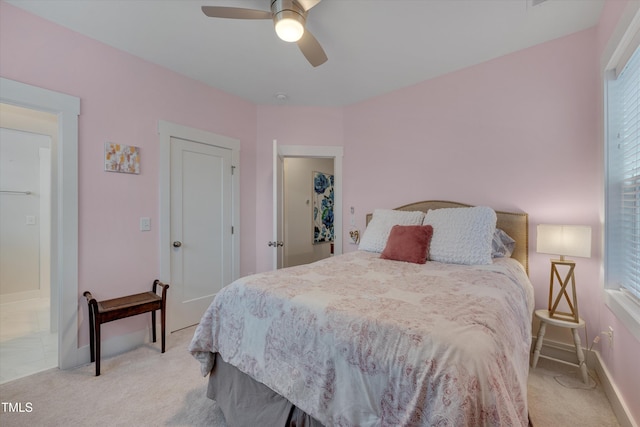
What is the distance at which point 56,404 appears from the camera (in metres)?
1.72

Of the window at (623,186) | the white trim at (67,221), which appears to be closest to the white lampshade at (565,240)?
the window at (623,186)

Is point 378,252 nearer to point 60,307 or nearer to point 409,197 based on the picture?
point 409,197

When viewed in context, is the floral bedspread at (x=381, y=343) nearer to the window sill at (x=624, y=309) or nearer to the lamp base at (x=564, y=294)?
the window sill at (x=624, y=309)

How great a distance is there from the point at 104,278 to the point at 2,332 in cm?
151

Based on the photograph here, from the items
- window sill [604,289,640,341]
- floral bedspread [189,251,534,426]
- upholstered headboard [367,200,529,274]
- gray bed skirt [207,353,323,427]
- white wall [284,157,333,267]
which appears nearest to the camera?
floral bedspread [189,251,534,426]

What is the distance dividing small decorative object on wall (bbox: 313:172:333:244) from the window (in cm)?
391

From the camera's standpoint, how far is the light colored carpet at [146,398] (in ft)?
5.20

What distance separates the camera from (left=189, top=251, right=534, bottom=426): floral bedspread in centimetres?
83

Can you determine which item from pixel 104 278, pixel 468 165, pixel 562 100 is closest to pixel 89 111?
pixel 104 278

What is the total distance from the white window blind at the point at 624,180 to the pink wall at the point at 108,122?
352 cm

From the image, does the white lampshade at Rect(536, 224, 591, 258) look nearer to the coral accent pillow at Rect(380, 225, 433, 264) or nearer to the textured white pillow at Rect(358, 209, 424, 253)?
the coral accent pillow at Rect(380, 225, 433, 264)

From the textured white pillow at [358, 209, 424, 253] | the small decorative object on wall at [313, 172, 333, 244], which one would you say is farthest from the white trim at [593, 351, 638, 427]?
the small decorative object on wall at [313, 172, 333, 244]

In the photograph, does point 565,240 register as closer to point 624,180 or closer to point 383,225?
point 624,180

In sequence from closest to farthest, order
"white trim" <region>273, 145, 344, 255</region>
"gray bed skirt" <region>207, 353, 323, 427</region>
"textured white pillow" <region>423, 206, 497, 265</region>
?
"gray bed skirt" <region>207, 353, 323, 427</region> → "textured white pillow" <region>423, 206, 497, 265</region> → "white trim" <region>273, 145, 344, 255</region>
